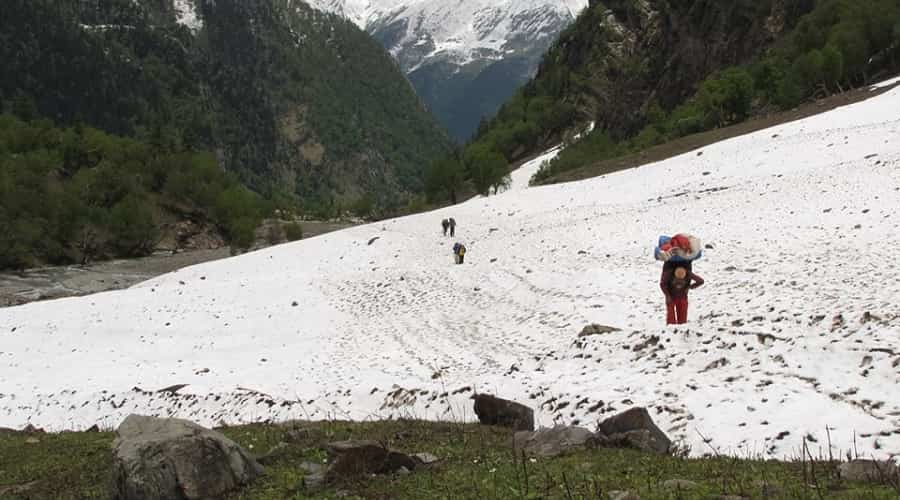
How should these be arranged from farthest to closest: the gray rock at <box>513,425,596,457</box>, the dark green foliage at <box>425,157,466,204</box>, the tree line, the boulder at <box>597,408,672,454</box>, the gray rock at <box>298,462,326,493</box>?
the dark green foliage at <box>425,157,466,204</box>
the tree line
the boulder at <box>597,408,672,454</box>
the gray rock at <box>513,425,596,457</box>
the gray rock at <box>298,462,326,493</box>

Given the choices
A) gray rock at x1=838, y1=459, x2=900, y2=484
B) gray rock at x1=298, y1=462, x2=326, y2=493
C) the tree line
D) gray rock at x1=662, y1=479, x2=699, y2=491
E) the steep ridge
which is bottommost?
gray rock at x1=838, y1=459, x2=900, y2=484

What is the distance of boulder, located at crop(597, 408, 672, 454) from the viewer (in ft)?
27.4

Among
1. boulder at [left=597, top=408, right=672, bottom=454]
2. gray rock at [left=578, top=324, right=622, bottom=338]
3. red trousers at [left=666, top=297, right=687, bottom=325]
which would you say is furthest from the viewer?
gray rock at [left=578, top=324, right=622, bottom=338]

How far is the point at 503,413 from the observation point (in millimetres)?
10578

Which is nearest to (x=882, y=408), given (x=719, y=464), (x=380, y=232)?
(x=719, y=464)

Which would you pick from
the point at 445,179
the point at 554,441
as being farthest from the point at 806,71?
the point at 554,441

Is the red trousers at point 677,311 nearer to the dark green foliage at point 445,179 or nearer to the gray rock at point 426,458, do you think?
the gray rock at point 426,458

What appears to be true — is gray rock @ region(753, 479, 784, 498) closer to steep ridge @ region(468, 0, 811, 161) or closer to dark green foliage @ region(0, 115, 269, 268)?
dark green foliage @ region(0, 115, 269, 268)

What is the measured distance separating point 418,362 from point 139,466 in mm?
10716

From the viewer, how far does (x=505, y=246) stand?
34031 millimetres

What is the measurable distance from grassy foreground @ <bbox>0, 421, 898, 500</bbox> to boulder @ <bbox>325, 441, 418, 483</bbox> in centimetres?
16

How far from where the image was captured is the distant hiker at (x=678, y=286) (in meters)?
14.5

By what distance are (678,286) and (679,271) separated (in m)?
0.34

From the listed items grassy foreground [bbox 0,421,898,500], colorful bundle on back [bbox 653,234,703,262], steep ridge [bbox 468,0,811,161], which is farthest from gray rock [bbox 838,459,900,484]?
steep ridge [bbox 468,0,811,161]
